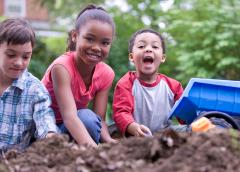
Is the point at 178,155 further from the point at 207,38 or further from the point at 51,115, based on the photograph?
the point at 207,38

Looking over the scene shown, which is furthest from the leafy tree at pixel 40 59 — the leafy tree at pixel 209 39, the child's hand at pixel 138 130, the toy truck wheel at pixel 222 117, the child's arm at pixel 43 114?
the toy truck wheel at pixel 222 117

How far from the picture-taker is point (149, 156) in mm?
1777

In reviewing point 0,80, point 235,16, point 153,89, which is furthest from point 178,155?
point 235,16

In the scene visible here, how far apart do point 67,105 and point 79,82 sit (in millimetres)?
264

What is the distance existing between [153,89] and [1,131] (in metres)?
1.14

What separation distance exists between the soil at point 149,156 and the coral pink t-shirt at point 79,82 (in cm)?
116

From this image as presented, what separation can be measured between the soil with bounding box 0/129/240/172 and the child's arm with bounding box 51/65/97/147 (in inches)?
32.7

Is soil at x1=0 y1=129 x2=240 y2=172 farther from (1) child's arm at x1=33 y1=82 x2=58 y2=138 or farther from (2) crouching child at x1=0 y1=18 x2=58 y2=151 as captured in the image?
(2) crouching child at x1=0 y1=18 x2=58 y2=151

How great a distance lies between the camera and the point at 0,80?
3023 millimetres

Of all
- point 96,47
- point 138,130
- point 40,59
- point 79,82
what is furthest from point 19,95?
point 40,59

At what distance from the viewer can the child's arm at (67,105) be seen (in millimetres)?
2844

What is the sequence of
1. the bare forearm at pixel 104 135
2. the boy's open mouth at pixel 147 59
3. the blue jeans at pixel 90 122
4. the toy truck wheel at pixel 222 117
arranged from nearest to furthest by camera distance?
1. the toy truck wheel at pixel 222 117
2. the blue jeans at pixel 90 122
3. the bare forearm at pixel 104 135
4. the boy's open mouth at pixel 147 59

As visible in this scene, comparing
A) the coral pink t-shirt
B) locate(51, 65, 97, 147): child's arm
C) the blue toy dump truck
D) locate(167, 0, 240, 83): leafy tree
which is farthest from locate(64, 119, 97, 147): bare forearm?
locate(167, 0, 240, 83): leafy tree

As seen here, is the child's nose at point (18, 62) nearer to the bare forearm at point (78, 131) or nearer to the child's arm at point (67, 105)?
the child's arm at point (67, 105)
